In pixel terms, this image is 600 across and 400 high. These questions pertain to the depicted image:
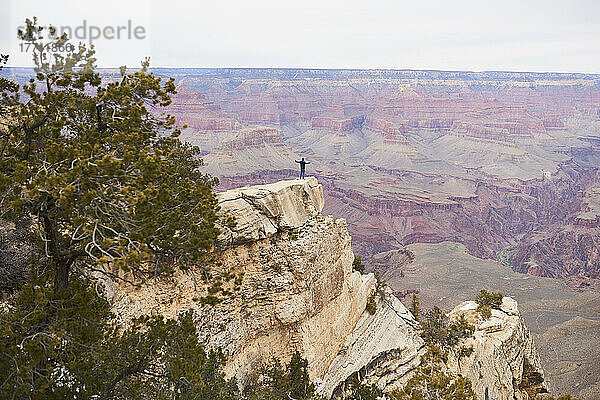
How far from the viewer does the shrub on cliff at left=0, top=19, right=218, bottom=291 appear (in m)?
7.09

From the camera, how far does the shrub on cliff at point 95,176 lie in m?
7.09

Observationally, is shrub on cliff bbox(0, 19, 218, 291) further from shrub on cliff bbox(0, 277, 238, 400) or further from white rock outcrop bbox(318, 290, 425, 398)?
white rock outcrop bbox(318, 290, 425, 398)

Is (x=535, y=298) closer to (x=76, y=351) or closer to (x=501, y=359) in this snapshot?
(x=501, y=359)

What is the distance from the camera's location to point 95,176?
729 cm

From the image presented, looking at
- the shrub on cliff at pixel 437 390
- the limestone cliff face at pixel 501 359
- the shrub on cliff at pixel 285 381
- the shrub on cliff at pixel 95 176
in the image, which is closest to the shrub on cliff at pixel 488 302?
the limestone cliff face at pixel 501 359

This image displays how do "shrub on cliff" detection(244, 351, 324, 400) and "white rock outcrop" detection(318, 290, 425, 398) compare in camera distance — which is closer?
"shrub on cliff" detection(244, 351, 324, 400)

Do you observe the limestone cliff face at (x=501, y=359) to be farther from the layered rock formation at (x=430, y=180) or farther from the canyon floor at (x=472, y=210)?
the layered rock formation at (x=430, y=180)

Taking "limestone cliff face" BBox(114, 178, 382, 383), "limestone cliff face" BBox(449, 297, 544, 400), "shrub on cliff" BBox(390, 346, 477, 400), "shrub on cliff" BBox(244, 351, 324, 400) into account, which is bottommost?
"limestone cliff face" BBox(449, 297, 544, 400)

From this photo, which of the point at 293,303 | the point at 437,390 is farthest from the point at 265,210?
the point at 437,390

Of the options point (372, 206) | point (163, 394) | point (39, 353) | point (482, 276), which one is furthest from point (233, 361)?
point (372, 206)

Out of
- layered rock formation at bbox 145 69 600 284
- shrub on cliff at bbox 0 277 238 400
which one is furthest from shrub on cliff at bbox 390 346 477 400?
layered rock formation at bbox 145 69 600 284

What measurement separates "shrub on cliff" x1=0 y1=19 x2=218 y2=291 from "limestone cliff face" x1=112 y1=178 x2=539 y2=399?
501 cm

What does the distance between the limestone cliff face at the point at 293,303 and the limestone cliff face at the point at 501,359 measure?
12 cm

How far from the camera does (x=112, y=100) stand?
351 inches
